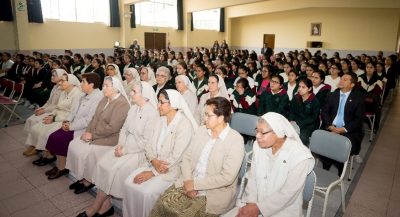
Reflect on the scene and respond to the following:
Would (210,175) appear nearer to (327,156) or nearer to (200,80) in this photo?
(327,156)

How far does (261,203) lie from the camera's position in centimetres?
215

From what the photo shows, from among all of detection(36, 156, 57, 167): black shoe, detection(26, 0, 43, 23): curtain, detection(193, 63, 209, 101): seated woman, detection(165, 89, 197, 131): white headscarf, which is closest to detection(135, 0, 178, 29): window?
detection(26, 0, 43, 23): curtain

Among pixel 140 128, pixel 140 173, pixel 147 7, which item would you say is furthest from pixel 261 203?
pixel 147 7

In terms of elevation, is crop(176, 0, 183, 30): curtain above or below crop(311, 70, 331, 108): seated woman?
above

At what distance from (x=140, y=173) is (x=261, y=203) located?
1.26 m

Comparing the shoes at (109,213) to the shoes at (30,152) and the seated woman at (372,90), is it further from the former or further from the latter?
the seated woman at (372,90)

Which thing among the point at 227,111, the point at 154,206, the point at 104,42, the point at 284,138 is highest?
the point at 104,42

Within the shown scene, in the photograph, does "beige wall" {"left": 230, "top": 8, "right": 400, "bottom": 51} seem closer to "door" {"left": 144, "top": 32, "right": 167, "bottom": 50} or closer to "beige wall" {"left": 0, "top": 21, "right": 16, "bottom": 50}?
"door" {"left": 144, "top": 32, "right": 167, "bottom": 50}

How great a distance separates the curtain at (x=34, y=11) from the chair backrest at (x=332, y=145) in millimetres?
13586

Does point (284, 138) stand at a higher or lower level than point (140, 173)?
higher

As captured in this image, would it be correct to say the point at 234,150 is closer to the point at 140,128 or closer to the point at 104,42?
the point at 140,128

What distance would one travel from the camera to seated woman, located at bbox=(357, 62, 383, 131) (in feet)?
17.7

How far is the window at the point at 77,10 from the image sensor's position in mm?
13109

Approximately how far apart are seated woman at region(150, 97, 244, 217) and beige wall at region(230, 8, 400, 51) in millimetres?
16556
